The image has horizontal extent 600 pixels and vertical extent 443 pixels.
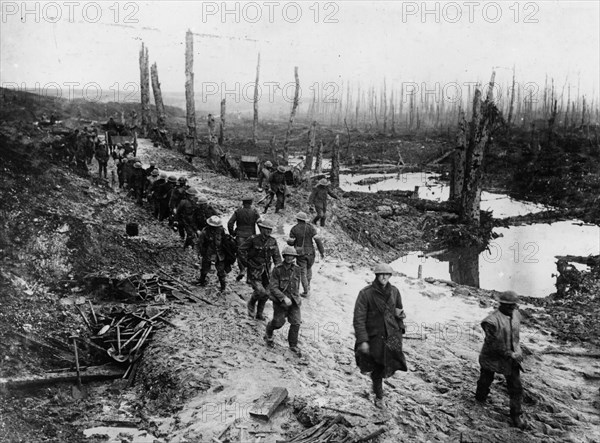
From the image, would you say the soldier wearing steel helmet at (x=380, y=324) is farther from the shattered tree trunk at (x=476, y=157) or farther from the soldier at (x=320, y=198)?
the shattered tree trunk at (x=476, y=157)

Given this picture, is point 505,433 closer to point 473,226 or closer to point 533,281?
point 533,281

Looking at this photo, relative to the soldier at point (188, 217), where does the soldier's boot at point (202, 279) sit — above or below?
below

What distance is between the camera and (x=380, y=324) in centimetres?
541

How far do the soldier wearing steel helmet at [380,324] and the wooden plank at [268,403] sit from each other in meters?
0.97

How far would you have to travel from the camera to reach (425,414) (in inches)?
227

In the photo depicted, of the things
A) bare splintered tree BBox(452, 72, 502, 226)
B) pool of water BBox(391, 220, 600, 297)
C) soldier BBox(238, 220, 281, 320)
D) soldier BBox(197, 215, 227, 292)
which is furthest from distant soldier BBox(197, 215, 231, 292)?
bare splintered tree BBox(452, 72, 502, 226)

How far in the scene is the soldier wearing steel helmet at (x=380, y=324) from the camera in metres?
5.39

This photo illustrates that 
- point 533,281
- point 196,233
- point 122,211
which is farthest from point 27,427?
point 533,281

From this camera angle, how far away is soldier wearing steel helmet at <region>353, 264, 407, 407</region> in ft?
17.7

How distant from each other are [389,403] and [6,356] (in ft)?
16.2

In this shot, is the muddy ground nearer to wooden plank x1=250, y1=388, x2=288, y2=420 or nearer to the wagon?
wooden plank x1=250, y1=388, x2=288, y2=420

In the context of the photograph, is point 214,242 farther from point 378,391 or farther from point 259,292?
point 378,391

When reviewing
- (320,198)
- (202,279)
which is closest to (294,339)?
(202,279)

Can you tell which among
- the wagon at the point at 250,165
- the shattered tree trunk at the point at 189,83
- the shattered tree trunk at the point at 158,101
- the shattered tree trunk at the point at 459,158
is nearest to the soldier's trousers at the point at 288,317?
the wagon at the point at 250,165
